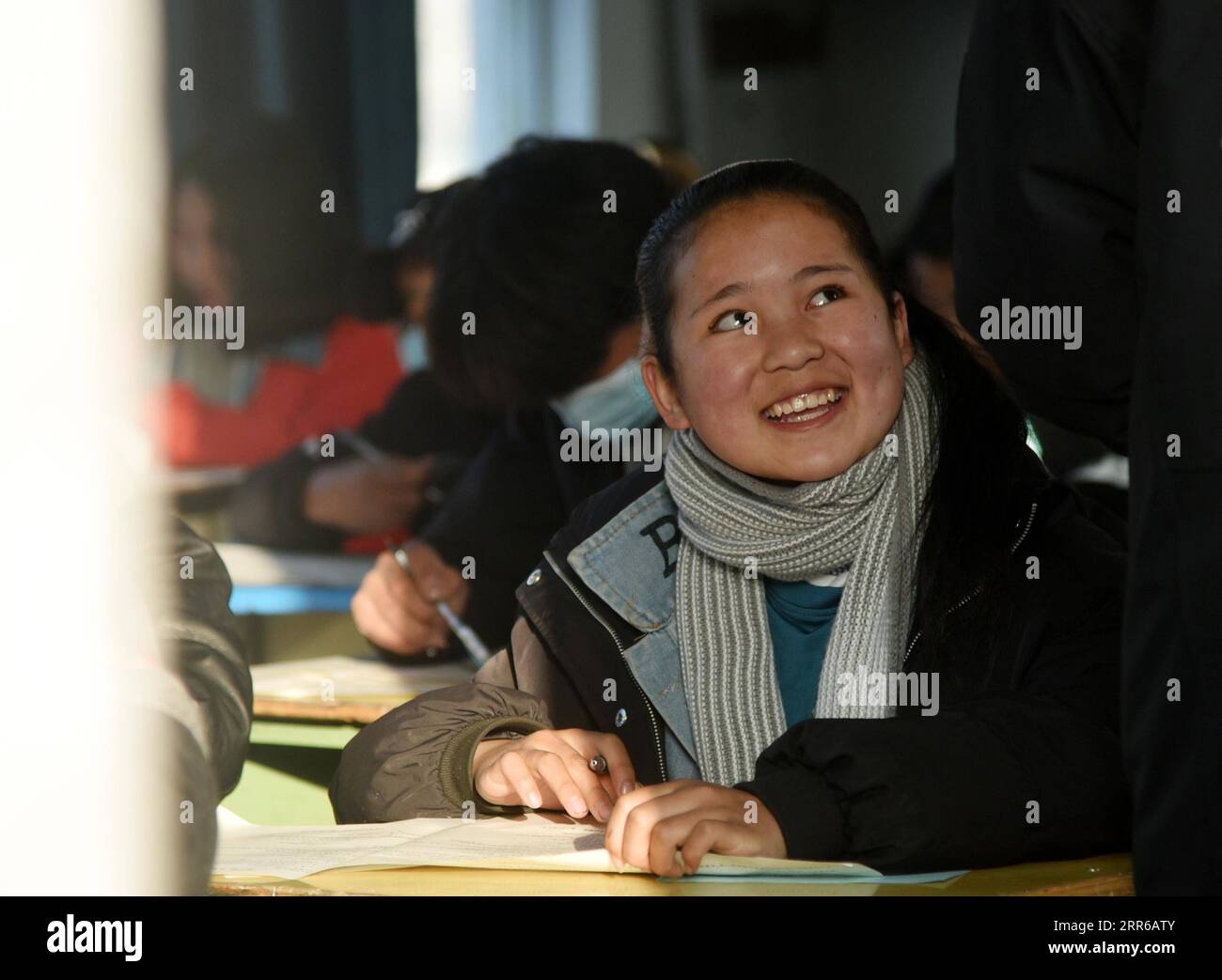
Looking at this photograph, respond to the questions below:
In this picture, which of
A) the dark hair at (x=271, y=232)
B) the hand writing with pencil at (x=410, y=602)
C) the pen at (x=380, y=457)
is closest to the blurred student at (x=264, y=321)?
the dark hair at (x=271, y=232)

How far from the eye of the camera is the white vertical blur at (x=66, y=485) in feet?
4.51

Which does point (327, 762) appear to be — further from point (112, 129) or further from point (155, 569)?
point (112, 129)

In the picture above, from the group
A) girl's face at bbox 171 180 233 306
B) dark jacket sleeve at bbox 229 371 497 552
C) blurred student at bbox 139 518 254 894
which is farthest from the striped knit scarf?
girl's face at bbox 171 180 233 306

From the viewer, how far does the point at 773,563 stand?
61.5 inches

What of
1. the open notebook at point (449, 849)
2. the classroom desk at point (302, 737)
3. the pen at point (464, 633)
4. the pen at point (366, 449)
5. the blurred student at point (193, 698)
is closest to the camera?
the open notebook at point (449, 849)

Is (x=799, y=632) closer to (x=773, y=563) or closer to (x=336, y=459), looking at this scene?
(x=773, y=563)

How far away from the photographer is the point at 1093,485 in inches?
96.7

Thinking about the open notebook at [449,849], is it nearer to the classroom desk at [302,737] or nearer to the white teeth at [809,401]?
the white teeth at [809,401]

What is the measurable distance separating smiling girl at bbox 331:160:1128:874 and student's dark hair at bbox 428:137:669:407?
0.83 metres

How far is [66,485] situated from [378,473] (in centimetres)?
176

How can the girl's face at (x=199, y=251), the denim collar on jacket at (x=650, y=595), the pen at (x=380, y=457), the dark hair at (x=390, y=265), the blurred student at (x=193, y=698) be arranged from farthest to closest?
1. the dark hair at (x=390, y=265)
2. the girl's face at (x=199, y=251)
3. the pen at (x=380, y=457)
4. the denim collar on jacket at (x=650, y=595)
5. the blurred student at (x=193, y=698)

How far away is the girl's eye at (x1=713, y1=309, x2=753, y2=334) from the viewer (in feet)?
5.16

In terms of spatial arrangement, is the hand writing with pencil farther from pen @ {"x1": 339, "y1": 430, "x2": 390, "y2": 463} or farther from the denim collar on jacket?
the denim collar on jacket

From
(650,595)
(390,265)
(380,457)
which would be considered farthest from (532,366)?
(390,265)
